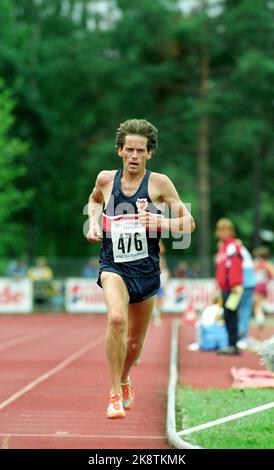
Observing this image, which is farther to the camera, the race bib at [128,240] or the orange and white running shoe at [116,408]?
the race bib at [128,240]

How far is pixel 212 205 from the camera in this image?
52312 millimetres

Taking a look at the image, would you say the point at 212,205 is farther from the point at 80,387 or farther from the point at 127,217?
the point at 127,217

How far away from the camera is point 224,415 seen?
30.5ft

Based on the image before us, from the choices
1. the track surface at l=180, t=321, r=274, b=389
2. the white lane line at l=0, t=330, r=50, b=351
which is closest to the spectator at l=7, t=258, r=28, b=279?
the white lane line at l=0, t=330, r=50, b=351

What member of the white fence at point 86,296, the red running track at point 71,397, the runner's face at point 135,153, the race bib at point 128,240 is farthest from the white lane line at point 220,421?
the white fence at point 86,296

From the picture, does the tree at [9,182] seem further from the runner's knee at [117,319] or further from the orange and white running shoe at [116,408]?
the orange and white running shoe at [116,408]

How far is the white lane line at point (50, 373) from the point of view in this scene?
1087 cm

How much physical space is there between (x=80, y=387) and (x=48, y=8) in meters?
50.2

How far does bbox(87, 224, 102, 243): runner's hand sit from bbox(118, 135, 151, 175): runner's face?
0.50 meters

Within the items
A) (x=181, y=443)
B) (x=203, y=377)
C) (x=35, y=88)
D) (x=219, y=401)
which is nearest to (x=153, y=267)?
(x=181, y=443)

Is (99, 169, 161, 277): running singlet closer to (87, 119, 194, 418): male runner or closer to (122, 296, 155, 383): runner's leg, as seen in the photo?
(87, 119, 194, 418): male runner

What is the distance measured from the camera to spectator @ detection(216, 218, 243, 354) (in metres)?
16.0

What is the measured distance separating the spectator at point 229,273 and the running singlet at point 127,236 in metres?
7.64

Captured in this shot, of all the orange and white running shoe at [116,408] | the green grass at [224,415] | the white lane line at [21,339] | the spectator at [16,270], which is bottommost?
the green grass at [224,415]
